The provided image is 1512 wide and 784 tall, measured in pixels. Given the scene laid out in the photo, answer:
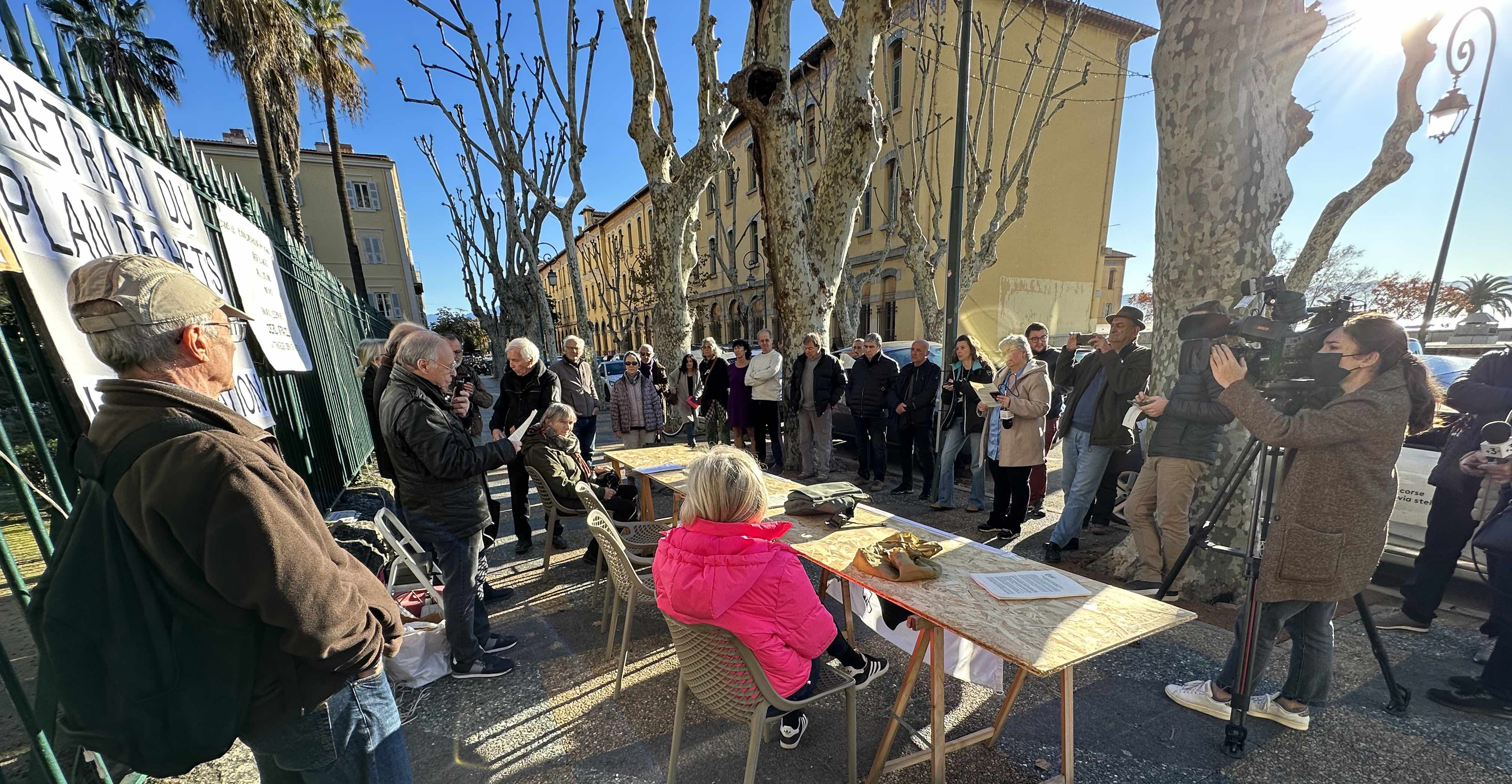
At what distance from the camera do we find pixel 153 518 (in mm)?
1072

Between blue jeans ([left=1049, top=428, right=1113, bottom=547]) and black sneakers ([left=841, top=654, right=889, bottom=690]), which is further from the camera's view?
blue jeans ([left=1049, top=428, right=1113, bottom=547])

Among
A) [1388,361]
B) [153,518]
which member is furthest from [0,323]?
[1388,361]

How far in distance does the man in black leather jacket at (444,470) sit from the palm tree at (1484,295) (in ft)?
127

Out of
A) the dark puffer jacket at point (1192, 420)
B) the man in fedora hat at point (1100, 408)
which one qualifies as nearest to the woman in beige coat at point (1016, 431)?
the man in fedora hat at point (1100, 408)

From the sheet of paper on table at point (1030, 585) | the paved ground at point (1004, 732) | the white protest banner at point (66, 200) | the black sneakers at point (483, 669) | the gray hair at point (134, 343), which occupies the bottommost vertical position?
the paved ground at point (1004, 732)

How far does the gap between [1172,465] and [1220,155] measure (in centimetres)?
201

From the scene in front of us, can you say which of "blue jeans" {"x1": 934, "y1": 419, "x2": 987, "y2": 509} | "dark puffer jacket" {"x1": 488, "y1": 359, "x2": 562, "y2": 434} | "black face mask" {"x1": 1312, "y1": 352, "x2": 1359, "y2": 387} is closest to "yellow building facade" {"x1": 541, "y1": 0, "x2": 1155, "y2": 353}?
"blue jeans" {"x1": 934, "y1": 419, "x2": 987, "y2": 509}

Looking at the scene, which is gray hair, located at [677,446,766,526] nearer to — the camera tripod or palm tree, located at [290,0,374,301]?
the camera tripod

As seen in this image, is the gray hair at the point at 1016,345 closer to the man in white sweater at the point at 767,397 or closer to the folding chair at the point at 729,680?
the man in white sweater at the point at 767,397

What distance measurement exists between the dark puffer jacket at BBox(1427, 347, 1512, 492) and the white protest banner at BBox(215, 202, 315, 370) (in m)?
7.22

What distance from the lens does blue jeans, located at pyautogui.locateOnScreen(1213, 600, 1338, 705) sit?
2.22m

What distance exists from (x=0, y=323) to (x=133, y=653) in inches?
71.3

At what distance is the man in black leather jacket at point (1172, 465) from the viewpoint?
3.17 metres

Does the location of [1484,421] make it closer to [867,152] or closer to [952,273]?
[952,273]
